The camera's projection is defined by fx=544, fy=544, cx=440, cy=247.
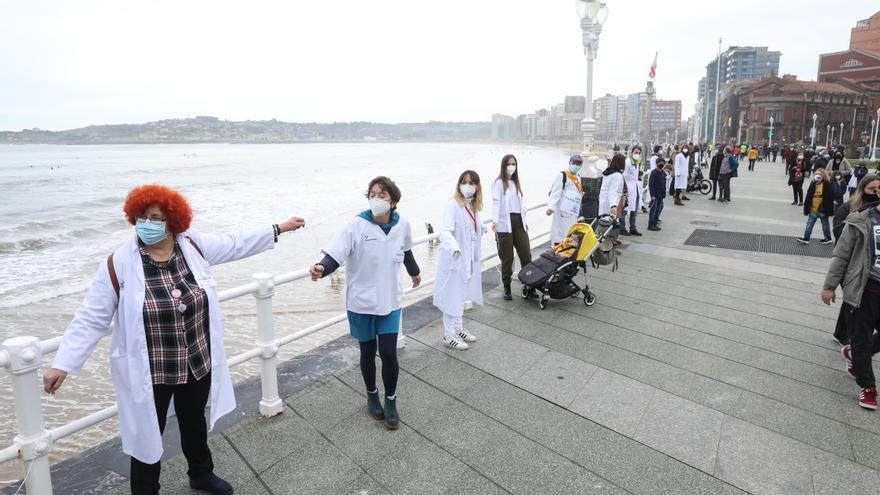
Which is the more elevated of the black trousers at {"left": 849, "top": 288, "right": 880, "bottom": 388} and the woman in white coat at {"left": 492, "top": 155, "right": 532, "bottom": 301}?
the woman in white coat at {"left": 492, "top": 155, "right": 532, "bottom": 301}

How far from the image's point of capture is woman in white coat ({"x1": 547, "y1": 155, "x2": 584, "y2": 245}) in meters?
7.88

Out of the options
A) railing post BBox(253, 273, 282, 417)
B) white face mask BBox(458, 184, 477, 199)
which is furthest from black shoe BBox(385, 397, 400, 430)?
white face mask BBox(458, 184, 477, 199)

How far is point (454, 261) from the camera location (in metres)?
5.08

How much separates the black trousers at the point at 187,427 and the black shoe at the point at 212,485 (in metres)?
0.03

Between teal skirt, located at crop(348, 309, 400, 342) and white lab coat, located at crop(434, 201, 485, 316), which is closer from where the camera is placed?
teal skirt, located at crop(348, 309, 400, 342)

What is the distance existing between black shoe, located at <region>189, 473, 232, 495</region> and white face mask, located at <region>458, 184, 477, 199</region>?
10.4 feet

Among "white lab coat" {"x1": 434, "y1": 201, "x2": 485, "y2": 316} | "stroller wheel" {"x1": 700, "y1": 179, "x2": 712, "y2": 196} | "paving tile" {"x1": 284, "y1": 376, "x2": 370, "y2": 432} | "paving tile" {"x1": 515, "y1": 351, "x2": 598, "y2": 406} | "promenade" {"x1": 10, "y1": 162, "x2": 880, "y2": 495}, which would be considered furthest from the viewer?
"stroller wheel" {"x1": 700, "y1": 179, "x2": 712, "y2": 196}

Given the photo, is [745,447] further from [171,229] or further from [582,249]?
[171,229]

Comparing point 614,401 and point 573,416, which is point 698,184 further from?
point 573,416

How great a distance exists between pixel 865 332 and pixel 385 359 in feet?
12.1

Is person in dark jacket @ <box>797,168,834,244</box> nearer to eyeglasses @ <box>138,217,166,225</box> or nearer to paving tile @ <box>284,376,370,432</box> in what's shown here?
paving tile @ <box>284,376,370,432</box>

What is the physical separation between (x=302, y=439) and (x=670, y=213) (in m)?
13.6

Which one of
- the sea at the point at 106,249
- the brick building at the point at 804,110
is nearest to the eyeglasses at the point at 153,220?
the sea at the point at 106,249

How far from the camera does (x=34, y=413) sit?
266 cm
